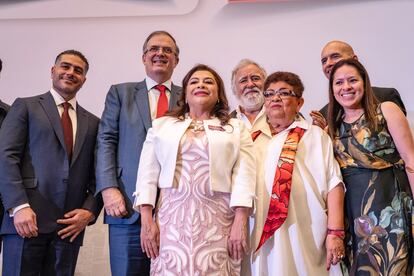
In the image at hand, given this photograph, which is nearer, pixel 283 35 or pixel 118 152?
→ pixel 118 152

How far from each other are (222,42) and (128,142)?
46.9 inches

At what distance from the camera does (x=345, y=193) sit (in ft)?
6.77

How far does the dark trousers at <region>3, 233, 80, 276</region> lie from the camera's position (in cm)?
213

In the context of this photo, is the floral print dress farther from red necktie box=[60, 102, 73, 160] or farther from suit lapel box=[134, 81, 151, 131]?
red necktie box=[60, 102, 73, 160]

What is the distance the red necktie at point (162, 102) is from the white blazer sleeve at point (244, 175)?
0.46 m

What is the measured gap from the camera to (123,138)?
2.29m

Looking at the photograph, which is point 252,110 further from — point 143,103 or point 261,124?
point 143,103

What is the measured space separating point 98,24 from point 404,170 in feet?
7.28

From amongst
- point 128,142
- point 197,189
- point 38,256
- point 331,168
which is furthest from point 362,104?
point 38,256

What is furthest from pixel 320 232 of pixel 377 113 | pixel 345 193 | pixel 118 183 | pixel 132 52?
pixel 132 52

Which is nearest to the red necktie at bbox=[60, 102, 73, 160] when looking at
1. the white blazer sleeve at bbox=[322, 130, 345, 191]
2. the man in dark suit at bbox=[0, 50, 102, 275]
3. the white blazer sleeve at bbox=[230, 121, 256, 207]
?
the man in dark suit at bbox=[0, 50, 102, 275]

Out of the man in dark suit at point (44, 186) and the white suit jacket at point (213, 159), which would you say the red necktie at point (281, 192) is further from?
the man in dark suit at point (44, 186)

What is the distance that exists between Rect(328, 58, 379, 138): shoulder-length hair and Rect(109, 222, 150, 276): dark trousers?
1015 millimetres

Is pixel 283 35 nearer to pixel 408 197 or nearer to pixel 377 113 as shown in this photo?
pixel 377 113
